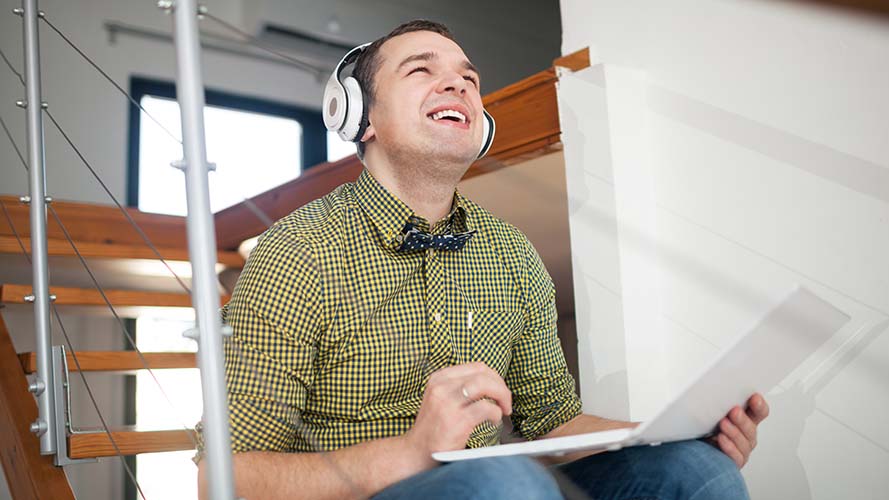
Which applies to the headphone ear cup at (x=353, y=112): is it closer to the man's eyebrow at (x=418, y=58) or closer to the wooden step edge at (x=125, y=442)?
the man's eyebrow at (x=418, y=58)

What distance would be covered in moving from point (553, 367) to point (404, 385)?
0.27 meters

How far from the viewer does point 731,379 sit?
33.4 inches

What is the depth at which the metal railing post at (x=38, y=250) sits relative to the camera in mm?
1424

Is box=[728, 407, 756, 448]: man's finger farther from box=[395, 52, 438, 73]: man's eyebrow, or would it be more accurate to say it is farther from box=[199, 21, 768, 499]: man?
box=[395, 52, 438, 73]: man's eyebrow

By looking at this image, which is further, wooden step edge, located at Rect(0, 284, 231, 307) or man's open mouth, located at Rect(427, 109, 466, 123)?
wooden step edge, located at Rect(0, 284, 231, 307)

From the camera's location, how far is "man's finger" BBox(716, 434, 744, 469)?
101 cm

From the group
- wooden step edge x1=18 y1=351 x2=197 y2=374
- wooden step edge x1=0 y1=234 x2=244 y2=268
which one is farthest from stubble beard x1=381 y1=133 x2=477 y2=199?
wooden step edge x1=0 y1=234 x2=244 y2=268

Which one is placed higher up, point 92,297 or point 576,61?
point 576,61

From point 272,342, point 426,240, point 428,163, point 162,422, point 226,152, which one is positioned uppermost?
point 226,152

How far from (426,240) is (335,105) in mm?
249

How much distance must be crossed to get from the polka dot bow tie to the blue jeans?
0.33 metres

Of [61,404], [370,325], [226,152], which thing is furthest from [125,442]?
[226,152]

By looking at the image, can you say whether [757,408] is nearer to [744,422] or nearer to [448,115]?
[744,422]

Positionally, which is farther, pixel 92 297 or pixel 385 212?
pixel 92 297
